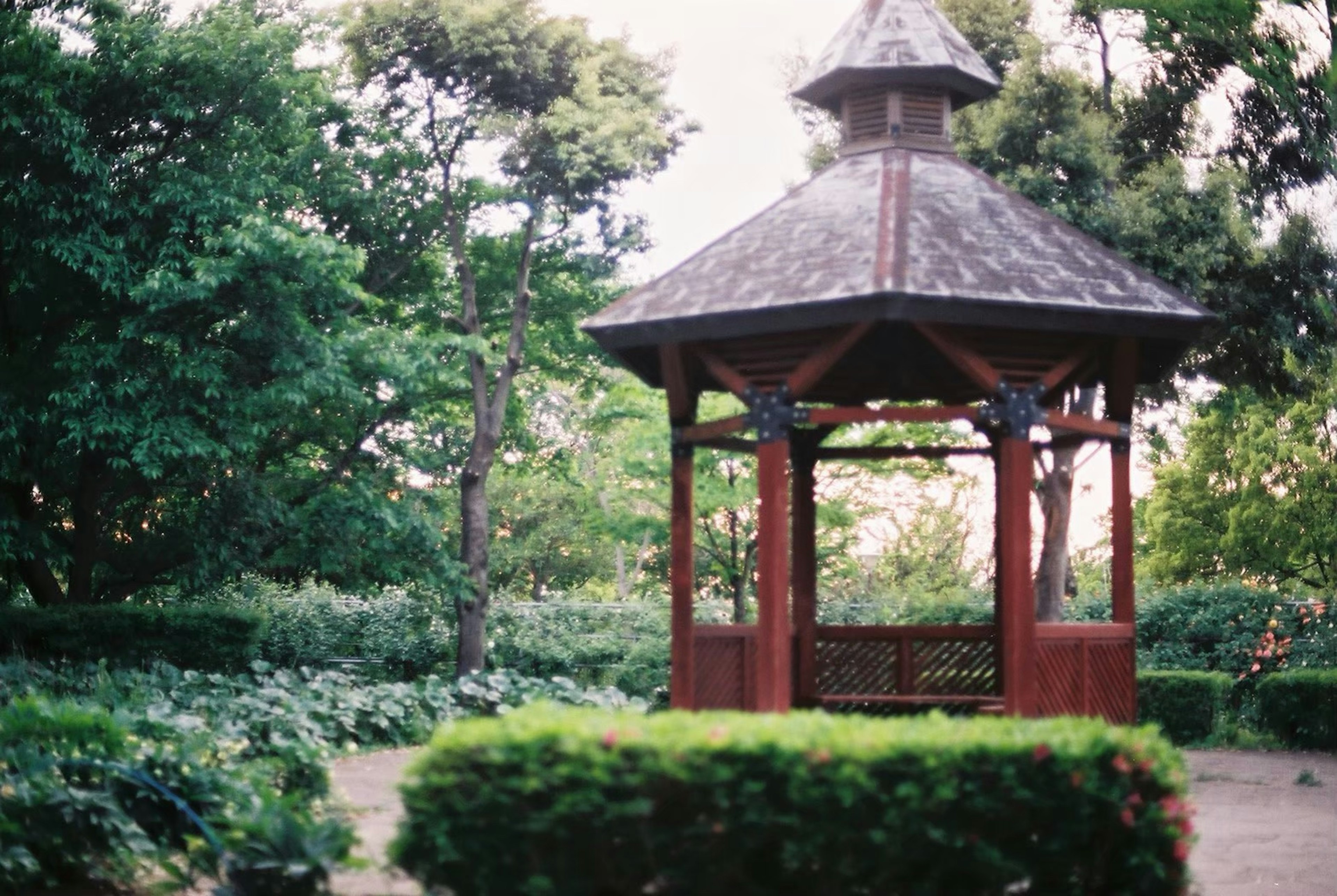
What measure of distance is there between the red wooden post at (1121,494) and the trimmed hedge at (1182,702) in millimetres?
8579

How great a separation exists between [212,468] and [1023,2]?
43.2 feet

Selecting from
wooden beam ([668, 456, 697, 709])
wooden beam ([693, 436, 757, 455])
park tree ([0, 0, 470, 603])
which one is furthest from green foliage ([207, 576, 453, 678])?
wooden beam ([668, 456, 697, 709])

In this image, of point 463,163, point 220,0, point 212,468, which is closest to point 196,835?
point 212,468

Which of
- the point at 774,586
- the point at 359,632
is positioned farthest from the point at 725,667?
the point at 359,632

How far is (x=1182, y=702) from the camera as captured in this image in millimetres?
17938

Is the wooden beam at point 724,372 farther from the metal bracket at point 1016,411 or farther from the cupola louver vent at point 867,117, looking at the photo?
the cupola louver vent at point 867,117

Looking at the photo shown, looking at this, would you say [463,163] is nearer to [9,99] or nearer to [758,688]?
[9,99]

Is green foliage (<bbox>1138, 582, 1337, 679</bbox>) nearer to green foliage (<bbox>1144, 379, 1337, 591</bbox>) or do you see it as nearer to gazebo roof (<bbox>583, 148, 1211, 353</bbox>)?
gazebo roof (<bbox>583, 148, 1211, 353</bbox>)

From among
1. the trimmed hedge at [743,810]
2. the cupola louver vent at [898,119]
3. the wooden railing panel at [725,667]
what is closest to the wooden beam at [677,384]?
the wooden railing panel at [725,667]

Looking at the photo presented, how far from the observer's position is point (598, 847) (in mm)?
5527

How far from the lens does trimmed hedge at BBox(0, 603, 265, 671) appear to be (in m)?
17.4

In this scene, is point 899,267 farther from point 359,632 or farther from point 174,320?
point 359,632

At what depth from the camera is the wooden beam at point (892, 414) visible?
868cm

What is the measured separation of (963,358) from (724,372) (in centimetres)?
150
